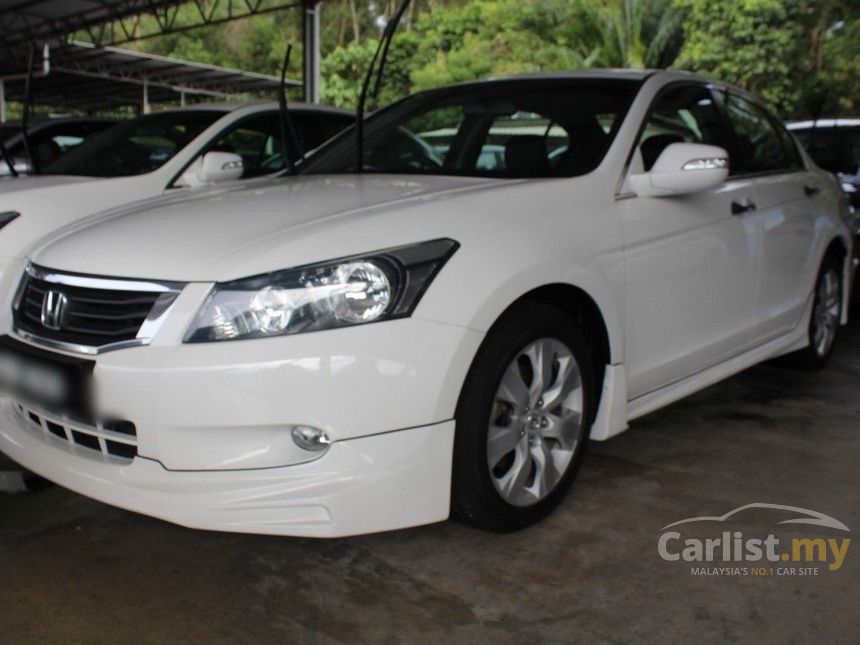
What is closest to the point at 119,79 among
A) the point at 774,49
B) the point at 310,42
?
A: the point at 310,42

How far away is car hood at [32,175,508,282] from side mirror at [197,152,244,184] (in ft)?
4.24

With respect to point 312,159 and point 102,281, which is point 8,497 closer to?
point 102,281

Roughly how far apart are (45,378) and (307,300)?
2.64 feet

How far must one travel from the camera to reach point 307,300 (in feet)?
6.93

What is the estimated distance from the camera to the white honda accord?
2.10 metres

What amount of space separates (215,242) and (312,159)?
161 centimetres

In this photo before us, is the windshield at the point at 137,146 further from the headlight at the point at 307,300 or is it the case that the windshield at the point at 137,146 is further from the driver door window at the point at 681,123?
the headlight at the point at 307,300

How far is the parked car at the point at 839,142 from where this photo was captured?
20.7ft

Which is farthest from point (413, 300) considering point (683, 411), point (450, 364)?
point (683, 411)

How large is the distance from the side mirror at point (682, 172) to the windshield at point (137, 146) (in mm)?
3046

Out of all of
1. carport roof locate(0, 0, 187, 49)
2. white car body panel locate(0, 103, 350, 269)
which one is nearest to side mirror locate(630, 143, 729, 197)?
white car body panel locate(0, 103, 350, 269)

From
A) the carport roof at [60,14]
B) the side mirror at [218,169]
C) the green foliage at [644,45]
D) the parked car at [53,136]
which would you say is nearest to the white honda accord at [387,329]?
the side mirror at [218,169]

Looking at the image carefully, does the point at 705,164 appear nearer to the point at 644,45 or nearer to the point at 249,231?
the point at 249,231

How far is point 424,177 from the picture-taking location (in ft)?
10.2
